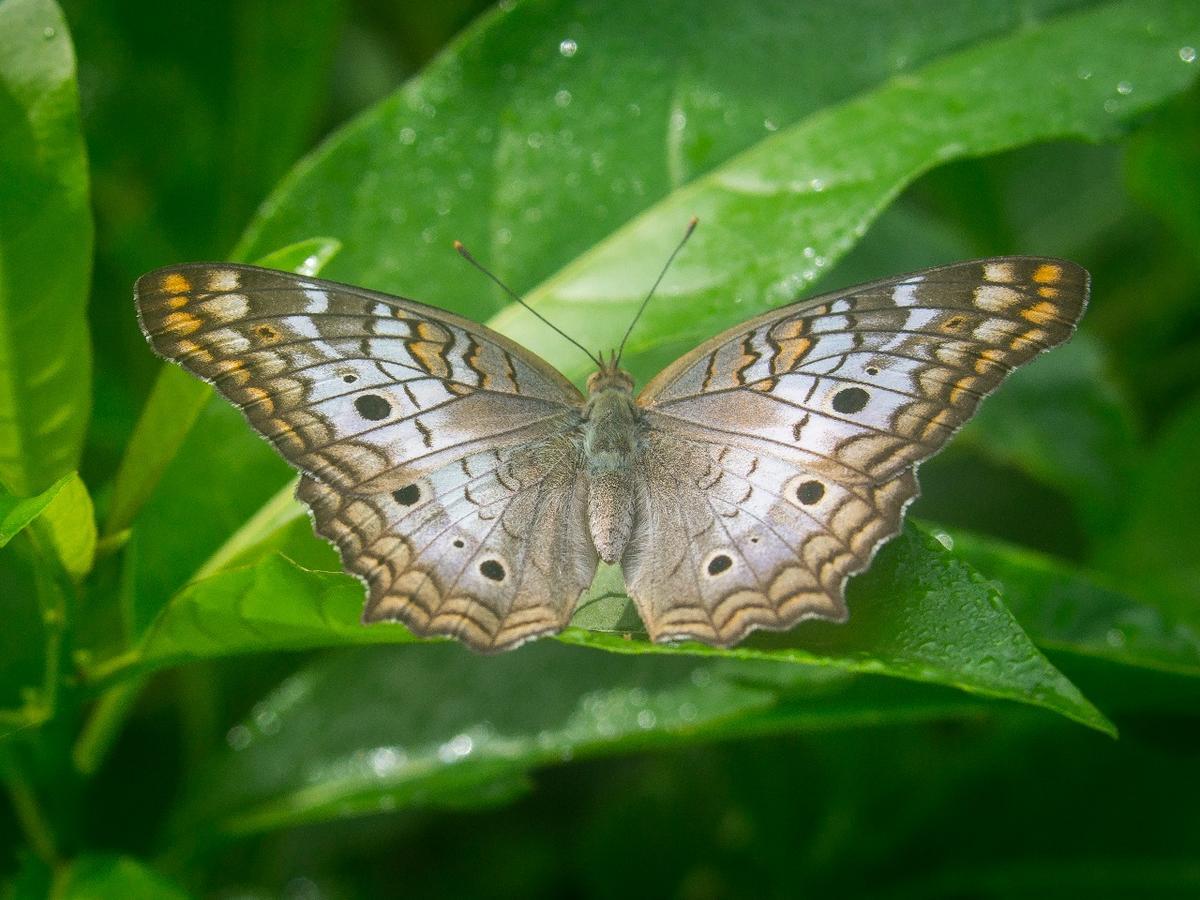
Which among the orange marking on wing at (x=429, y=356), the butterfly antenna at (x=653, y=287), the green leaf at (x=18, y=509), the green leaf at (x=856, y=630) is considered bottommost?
the green leaf at (x=856, y=630)

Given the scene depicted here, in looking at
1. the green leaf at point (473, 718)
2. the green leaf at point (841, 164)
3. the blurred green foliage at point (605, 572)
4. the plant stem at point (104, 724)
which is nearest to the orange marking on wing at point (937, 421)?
the blurred green foliage at point (605, 572)

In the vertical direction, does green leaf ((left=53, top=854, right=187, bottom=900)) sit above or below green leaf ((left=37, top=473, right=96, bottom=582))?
below

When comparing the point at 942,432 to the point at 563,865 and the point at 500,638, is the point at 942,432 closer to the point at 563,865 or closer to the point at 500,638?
the point at 500,638

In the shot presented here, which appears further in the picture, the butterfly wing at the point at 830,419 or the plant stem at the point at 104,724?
the plant stem at the point at 104,724

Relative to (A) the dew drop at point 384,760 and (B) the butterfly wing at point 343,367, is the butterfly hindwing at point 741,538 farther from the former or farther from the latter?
(A) the dew drop at point 384,760

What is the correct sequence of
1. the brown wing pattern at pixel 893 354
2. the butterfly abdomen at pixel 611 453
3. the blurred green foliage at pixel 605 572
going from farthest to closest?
the butterfly abdomen at pixel 611 453, the brown wing pattern at pixel 893 354, the blurred green foliage at pixel 605 572

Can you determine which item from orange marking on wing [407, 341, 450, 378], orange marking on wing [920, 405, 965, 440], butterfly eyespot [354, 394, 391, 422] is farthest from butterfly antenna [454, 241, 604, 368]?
orange marking on wing [920, 405, 965, 440]

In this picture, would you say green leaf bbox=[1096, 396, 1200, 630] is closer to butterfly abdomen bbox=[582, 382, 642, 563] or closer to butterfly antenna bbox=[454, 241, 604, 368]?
butterfly abdomen bbox=[582, 382, 642, 563]
